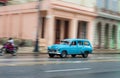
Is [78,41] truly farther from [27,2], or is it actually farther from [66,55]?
[27,2]

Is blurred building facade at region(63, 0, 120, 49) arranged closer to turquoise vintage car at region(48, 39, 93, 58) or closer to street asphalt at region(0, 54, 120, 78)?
turquoise vintage car at region(48, 39, 93, 58)

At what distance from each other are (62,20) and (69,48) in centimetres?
1556

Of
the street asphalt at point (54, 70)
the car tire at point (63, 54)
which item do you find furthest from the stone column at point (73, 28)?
the street asphalt at point (54, 70)

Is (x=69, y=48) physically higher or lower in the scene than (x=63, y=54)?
higher

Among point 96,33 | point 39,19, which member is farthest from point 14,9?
point 96,33

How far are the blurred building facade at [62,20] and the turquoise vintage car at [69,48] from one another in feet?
30.8

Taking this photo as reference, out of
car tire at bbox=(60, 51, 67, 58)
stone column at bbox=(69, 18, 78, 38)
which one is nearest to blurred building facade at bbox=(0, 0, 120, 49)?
stone column at bbox=(69, 18, 78, 38)

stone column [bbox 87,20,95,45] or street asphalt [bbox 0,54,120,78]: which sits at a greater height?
stone column [bbox 87,20,95,45]

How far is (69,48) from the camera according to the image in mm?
30484

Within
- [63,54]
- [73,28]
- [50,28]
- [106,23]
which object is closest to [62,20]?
[73,28]

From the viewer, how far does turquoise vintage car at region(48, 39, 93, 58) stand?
2967 centimetres

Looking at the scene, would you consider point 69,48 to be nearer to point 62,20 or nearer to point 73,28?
point 73,28

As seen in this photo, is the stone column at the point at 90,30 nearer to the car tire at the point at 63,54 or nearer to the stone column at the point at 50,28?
the stone column at the point at 50,28

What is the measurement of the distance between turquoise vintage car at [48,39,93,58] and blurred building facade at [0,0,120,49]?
30.8 ft
